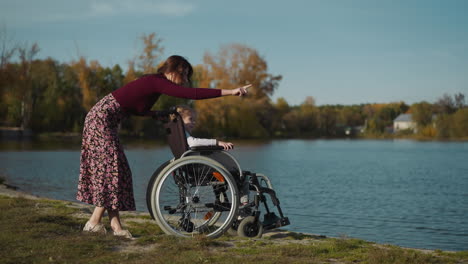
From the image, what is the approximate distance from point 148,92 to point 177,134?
1.70 feet

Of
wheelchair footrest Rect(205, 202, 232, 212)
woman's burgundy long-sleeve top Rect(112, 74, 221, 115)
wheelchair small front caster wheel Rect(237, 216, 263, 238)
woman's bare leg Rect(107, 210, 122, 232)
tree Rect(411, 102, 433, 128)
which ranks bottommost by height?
wheelchair small front caster wheel Rect(237, 216, 263, 238)

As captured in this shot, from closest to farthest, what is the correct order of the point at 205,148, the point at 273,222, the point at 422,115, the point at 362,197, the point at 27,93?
the point at 205,148, the point at 273,222, the point at 362,197, the point at 27,93, the point at 422,115

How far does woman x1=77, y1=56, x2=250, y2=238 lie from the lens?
450cm

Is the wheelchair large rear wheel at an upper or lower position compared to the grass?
upper

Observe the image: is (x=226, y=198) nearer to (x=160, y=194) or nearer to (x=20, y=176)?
(x=160, y=194)

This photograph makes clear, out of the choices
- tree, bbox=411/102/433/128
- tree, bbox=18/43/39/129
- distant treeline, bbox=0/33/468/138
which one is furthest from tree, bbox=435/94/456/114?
tree, bbox=18/43/39/129

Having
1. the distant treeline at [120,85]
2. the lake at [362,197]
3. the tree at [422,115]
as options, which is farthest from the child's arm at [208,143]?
the tree at [422,115]

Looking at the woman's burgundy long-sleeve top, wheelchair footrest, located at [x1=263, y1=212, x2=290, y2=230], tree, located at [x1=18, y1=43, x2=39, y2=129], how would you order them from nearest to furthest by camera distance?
the woman's burgundy long-sleeve top, wheelchair footrest, located at [x1=263, y1=212, x2=290, y2=230], tree, located at [x1=18, y1=43, x2=39, y2=129]

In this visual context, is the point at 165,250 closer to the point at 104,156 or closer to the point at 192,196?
the point at 192,196

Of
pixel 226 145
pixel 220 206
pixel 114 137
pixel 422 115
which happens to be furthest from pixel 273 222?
pixel 422 115

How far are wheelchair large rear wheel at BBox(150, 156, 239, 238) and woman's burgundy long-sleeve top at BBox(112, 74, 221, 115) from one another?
57 centimetres

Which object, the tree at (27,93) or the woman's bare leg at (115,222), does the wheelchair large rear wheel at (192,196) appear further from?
the tree at (27,93)

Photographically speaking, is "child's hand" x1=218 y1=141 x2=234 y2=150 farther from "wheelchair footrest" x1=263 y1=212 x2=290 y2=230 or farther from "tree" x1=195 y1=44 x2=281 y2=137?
"tree" x1=195 y1=44 x2=281 y2=137

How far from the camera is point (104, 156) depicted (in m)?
4.52
